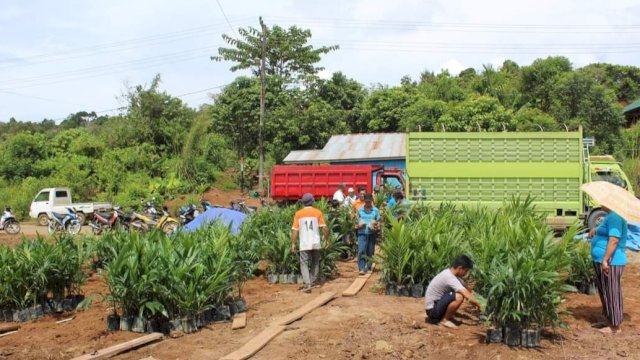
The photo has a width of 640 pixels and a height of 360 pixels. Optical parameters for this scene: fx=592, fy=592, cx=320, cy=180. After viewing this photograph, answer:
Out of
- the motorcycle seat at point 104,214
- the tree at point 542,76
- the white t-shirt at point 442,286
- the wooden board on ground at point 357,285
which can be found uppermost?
the tree at point 542,76

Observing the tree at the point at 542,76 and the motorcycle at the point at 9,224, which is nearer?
the motorcycle at the point at 9,224

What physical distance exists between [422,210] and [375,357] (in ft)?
18.0

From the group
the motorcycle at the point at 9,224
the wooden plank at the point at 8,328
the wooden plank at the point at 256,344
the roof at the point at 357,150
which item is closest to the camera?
the wooden plank at the point at 256,344

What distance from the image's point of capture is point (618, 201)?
6.23 m

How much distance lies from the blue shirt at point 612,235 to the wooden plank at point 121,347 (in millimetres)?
4746

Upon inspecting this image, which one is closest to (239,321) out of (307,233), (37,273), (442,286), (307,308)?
(307,308)

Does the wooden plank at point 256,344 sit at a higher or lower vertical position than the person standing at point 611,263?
lower

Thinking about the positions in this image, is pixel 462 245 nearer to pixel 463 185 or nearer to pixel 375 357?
pixel 375 357

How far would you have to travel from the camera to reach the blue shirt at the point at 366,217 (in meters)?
9.48

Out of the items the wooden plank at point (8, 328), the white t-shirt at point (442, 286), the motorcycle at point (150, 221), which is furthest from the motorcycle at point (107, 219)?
the white t-shirt at point (442, 286)

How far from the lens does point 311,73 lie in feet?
108

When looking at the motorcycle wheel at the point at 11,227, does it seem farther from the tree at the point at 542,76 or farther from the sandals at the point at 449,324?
the tree at the point at 542,76

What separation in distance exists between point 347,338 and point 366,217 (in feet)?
12.0

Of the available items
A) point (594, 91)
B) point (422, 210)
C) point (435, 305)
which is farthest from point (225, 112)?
point (435, 305)
